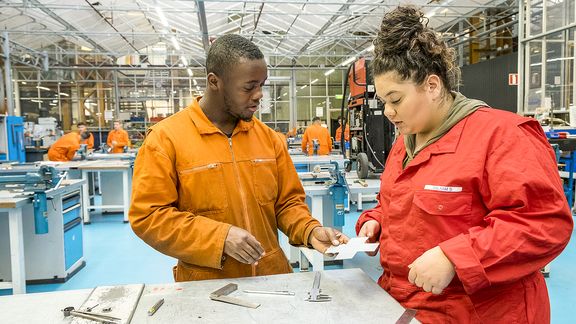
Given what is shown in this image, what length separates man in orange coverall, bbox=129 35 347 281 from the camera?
142cm

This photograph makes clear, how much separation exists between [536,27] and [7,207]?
374 inches

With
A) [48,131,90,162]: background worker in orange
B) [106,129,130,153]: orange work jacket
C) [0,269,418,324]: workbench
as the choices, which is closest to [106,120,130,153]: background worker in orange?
[106,129,130,153]: orange work jacket

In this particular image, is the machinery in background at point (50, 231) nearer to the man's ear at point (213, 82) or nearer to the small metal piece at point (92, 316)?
the man's ear at point (213, 82)

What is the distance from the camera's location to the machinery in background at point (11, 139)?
8703 mm

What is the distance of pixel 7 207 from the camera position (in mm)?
3119

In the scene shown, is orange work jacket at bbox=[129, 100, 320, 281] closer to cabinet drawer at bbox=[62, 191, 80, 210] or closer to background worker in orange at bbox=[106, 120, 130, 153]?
cabinet drawer at bbox=[62, 191, 80, 210]

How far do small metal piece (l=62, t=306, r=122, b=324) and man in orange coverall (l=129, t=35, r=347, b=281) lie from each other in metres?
0.30

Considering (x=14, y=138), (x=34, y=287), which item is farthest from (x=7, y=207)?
(x=14, y=138)

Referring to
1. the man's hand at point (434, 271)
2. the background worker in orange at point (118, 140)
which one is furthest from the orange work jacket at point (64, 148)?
the man's hand at point (434, 271)

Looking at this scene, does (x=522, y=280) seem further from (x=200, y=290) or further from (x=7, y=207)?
(x=7, y=207)

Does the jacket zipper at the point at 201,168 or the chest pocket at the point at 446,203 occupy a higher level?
the jacket zipper at the point at 201,168

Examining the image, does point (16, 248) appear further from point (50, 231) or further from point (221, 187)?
point (221, 187)

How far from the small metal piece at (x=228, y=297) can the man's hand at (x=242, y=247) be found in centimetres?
9

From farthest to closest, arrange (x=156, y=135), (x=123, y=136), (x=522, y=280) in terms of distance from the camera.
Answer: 1. (x=123, y=136)
2. (x=156, y=135)
3. (x=522, y=280)
